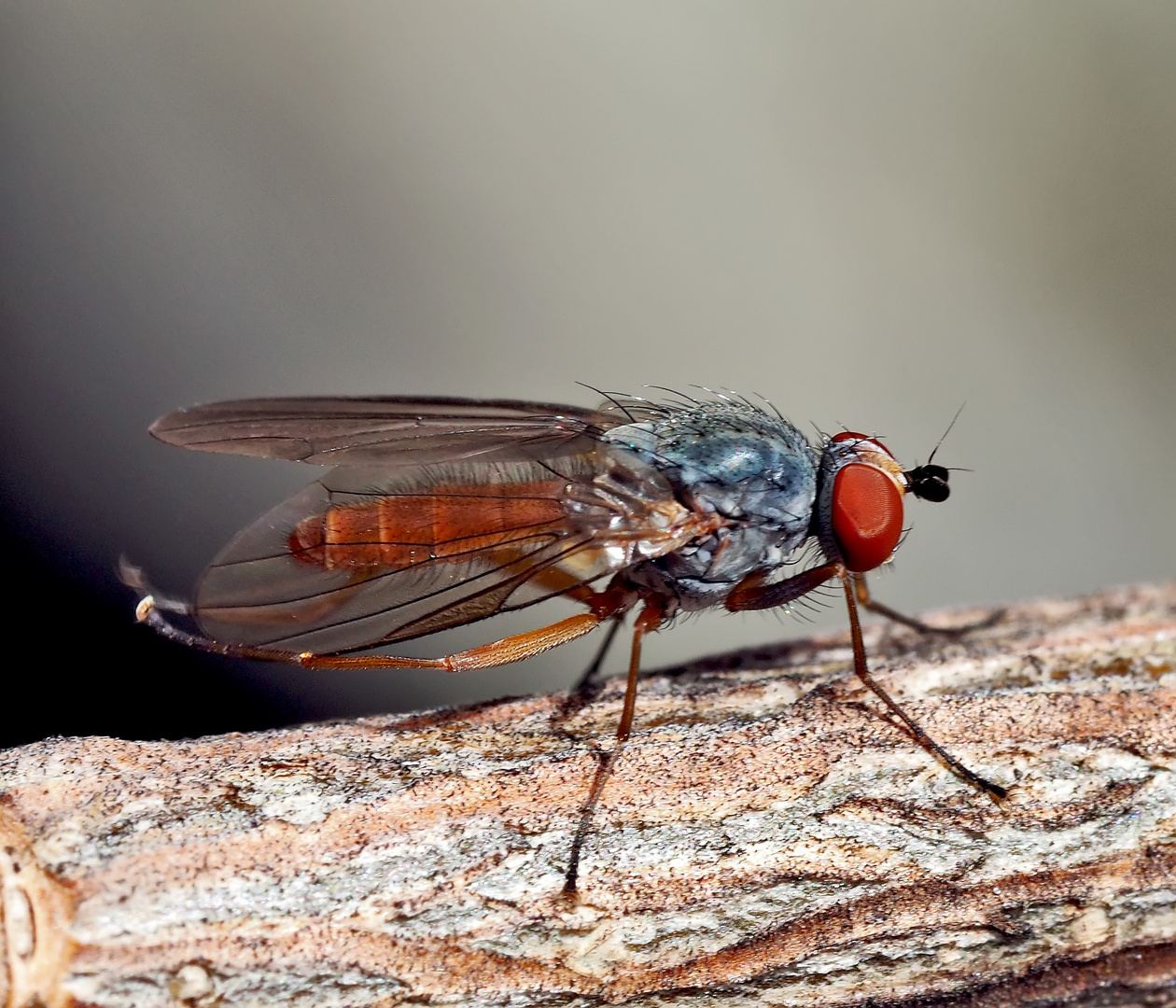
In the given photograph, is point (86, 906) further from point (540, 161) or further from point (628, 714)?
point (540, 161)

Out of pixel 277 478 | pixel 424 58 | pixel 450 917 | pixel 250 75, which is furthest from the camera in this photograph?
pixel 424 58

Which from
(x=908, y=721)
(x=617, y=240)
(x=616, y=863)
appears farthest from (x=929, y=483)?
(x=617, y=240)

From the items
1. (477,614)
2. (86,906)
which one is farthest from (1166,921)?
(86,906)

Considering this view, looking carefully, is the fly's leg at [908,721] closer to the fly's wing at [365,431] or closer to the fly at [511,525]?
the fly at [511,525]

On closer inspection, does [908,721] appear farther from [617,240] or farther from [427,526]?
[617,240]

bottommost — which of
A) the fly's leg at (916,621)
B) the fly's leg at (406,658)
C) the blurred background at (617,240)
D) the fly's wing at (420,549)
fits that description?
the fly's leg at (916,621)

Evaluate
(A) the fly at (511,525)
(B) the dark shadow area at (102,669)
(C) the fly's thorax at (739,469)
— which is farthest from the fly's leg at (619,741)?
(B) the dark shadow area at (102,669)
